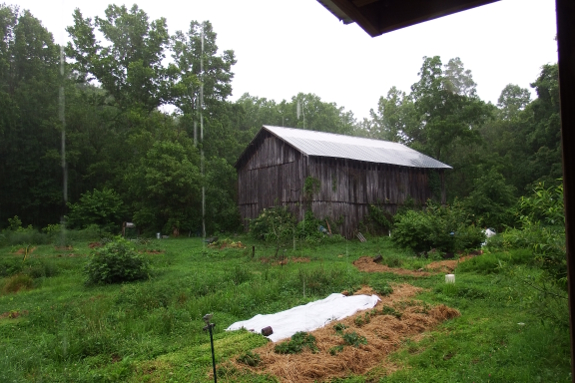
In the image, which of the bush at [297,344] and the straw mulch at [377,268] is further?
the straw mulch at [377,268]

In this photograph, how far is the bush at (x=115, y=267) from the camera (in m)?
11.5

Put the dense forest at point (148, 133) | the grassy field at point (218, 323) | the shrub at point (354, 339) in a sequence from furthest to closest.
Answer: the dense forest at point (148, 133) < the shrub at point (354, 339) < the grassy field at point (218, 323)

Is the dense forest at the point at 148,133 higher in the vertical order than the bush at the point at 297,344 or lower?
higher

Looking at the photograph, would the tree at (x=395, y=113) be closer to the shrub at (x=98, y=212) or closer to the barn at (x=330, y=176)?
the barn at (x=330, y=176)

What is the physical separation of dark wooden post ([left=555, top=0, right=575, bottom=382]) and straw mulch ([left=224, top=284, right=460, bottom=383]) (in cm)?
350

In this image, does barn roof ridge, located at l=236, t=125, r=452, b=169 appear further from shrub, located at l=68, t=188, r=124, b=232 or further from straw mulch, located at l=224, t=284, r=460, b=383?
straw mulch, located at l=224, t=284, r=460, b=383

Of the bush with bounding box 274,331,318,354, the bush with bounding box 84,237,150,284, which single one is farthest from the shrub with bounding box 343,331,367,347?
the bush with bounding box 84,237,150,284

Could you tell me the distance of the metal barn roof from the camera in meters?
22.1

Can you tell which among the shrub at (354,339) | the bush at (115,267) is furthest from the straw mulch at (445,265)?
the bush at (115,267)

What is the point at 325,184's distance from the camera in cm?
2134

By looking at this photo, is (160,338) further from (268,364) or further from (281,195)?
(281,195)

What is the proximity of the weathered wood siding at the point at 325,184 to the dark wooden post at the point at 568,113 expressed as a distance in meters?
18.7

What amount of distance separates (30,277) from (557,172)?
2703 cm

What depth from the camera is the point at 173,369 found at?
536 cm
